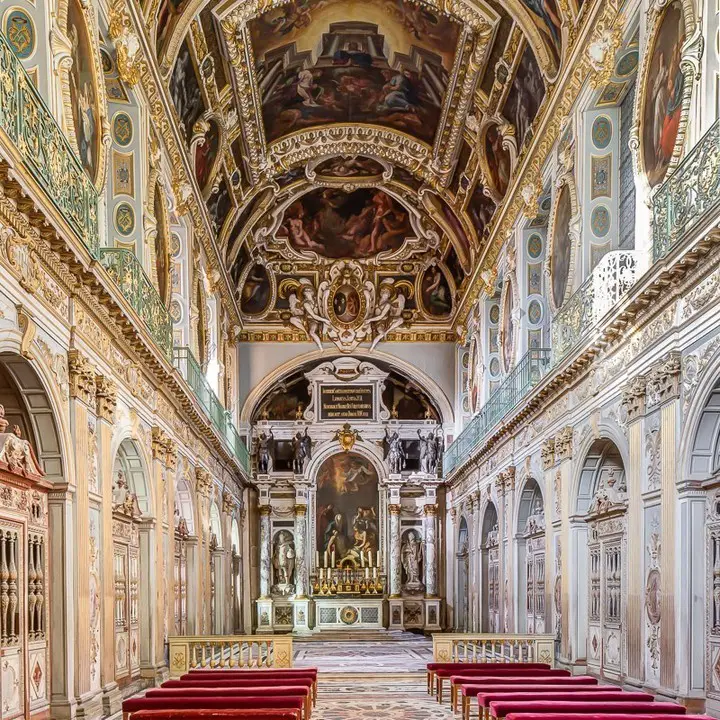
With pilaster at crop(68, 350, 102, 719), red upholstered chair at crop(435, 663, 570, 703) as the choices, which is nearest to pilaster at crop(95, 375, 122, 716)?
pilaster at crop(68, 350, 102, 719)

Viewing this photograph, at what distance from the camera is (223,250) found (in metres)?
28.1

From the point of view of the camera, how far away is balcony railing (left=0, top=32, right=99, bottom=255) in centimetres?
991

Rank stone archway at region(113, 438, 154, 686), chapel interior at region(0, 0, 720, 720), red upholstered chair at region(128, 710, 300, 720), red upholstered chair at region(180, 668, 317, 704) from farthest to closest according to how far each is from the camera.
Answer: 1. stone archway at region(113, 438, 154, 686)
2. red upholstered chair at region(180, 668, 317, 704)
3. chapel interior at region(0, 0, 720, 720)
4. red upholstered chair at region(128, 710, 300, 720)

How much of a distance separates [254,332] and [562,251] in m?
16.5

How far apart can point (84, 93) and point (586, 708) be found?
9.68 m

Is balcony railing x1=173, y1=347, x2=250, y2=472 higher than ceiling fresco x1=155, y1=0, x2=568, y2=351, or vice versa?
ceiling fresco x1=155, y1=0, x2=568, y2=351

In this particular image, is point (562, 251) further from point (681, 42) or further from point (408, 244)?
point (408, 244)

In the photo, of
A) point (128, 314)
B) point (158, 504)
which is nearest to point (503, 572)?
point (158, 504)

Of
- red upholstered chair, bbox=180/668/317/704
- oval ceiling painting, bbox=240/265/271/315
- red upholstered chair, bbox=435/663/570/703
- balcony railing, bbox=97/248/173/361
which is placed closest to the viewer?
red upholstered chair, bbox=180/668/317/704

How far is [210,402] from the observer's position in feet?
84.0

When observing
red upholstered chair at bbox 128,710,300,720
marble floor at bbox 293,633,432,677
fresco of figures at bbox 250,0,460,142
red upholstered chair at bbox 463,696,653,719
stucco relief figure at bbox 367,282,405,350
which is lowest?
marble floor at bbox 293,633,432,677

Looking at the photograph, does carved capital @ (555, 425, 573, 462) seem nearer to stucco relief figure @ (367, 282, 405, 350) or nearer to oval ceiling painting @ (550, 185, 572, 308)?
oval ceiling painting @ (550, 185, 572, 308)

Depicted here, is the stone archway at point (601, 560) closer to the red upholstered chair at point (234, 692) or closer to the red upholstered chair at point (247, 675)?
the red upholstered chair at point (247, 675)

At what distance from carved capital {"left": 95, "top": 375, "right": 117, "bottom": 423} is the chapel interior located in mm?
53
